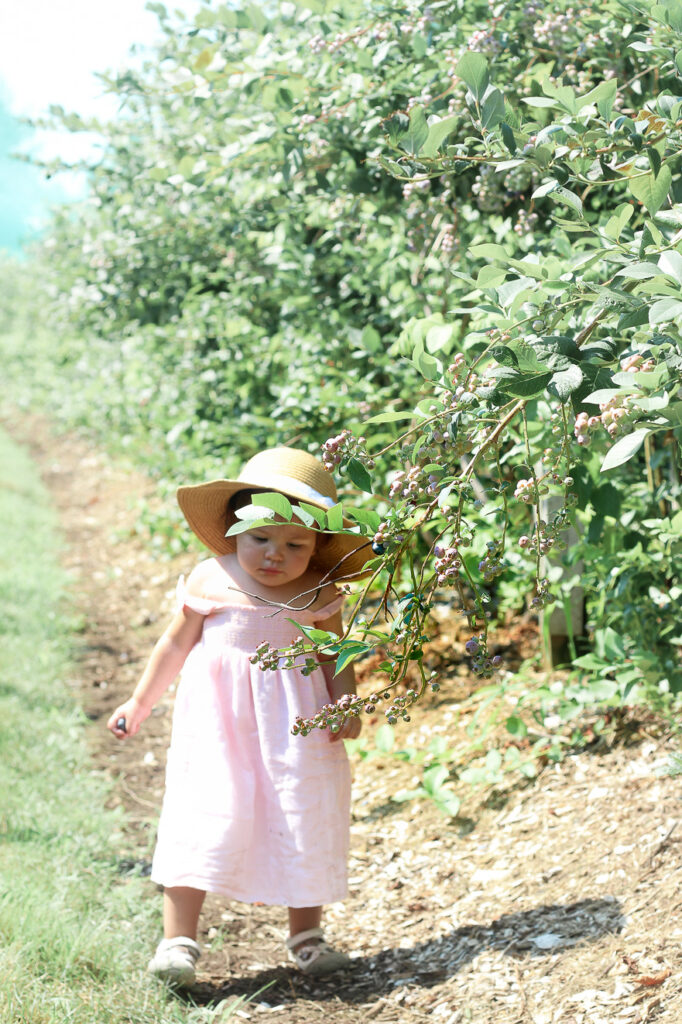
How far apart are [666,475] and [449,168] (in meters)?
Result: 1.45

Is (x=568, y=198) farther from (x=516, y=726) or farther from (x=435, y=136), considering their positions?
(x=516, y=726)

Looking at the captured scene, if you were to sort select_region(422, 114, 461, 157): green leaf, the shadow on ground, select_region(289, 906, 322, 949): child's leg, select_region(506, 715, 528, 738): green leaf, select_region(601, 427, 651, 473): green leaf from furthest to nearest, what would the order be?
select_region(506, 715, 528, 738): green leaf < select_region(289, 906, 322, 949): child's leg < the shadow on ground < select_region(422, 114, 461, 157): green leaf < select_region(601, 427, 651, 473): green leaf

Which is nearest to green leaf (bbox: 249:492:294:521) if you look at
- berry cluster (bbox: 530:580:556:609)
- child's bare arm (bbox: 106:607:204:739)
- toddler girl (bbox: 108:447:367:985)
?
berry cluster (bbox: 530:580:556:609)

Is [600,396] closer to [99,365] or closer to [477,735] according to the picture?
[477,735]

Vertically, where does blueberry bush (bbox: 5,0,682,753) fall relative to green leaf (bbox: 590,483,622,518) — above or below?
above

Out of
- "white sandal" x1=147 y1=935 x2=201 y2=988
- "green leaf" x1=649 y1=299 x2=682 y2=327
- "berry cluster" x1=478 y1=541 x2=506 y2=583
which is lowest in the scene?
"white sandal" x1=147 y1=935 x2=201 y2=988

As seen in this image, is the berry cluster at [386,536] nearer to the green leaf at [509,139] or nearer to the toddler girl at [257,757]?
the green leaf at [509,139]

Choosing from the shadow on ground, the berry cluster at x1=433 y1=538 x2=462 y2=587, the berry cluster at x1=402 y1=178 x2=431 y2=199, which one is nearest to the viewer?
the berry cluster at x1=433 y1=538 x2=462 y2=587

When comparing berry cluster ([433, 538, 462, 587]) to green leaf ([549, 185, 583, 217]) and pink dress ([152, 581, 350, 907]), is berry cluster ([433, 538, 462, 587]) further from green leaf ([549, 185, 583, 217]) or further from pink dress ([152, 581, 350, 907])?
pink dress ([152, 581, 350, 907])

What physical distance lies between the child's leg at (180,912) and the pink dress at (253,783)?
5cm

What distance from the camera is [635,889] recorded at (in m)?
2.35

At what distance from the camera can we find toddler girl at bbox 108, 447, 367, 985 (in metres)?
2.34

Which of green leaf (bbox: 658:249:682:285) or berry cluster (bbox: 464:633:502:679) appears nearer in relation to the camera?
green leaf (bbox: 658:249:682:285)

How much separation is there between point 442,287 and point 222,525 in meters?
1.04
